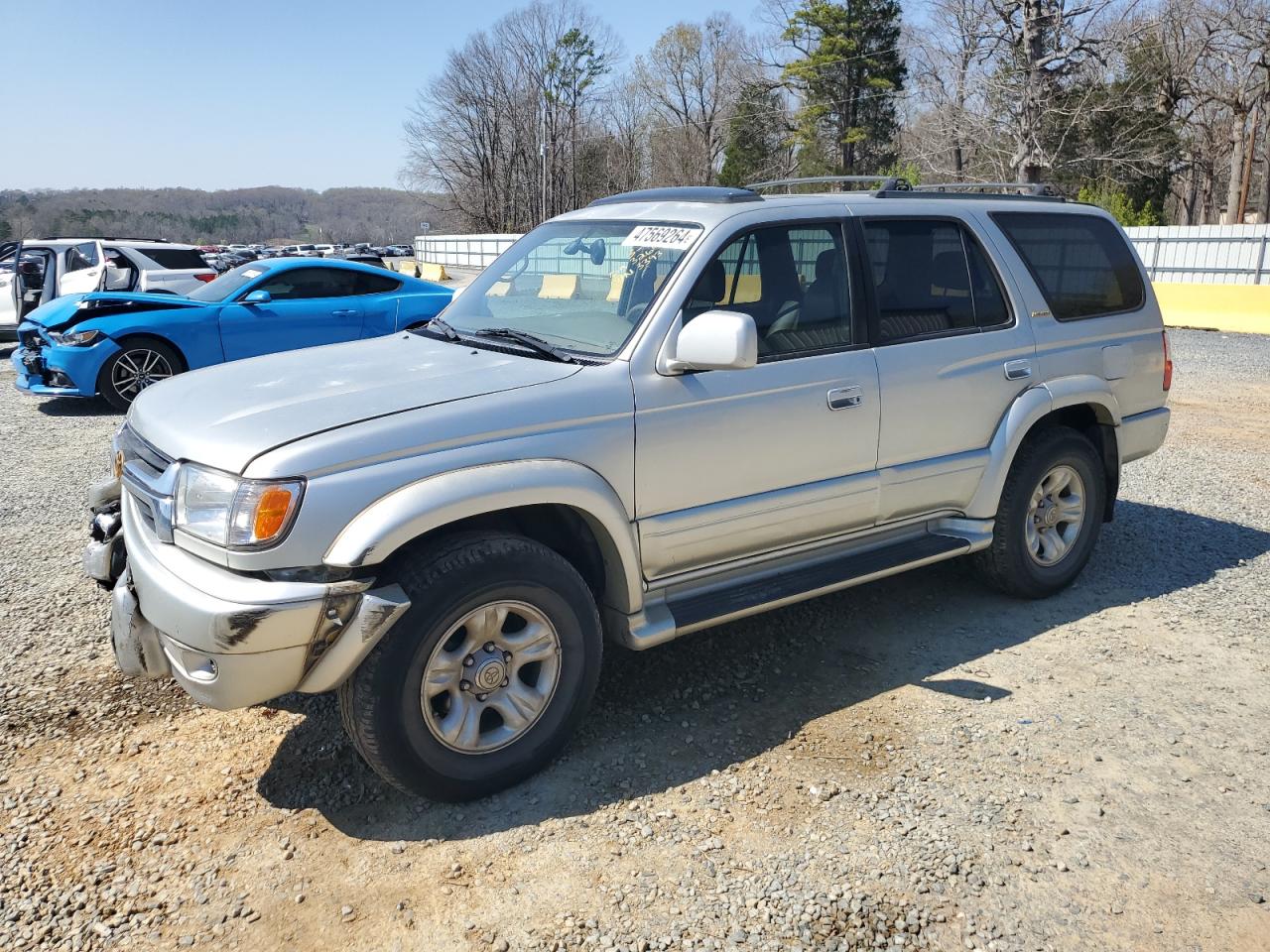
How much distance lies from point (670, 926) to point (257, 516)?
65.9 inches

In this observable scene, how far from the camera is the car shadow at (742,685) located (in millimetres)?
3307

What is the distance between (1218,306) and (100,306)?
17706mm

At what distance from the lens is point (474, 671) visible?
318cm

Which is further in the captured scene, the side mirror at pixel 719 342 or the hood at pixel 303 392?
the side mirror at pixel 719 342

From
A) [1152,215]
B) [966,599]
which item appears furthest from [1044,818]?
[1152,215]

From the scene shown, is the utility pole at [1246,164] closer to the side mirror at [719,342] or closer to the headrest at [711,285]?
the headrest at [711,285]

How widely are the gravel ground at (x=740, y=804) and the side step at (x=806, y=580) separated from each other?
459 millimetres

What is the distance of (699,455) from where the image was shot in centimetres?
360

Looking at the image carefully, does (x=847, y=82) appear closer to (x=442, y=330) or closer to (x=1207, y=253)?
(x=1207, y=253)

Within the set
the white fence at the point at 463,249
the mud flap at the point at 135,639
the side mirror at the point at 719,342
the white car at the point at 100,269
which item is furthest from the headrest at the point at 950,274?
the white fence at the point at 463,249

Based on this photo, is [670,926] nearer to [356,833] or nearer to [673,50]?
[356,833]

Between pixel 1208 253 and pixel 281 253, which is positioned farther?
pixel 281 253

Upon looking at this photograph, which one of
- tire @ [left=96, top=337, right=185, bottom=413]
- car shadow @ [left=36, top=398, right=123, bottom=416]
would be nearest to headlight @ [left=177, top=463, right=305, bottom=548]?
tire @ [left=96, top=337, right=185, bottom=413]

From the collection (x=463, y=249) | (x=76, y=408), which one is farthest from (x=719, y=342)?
(x=463, y=249)
